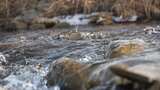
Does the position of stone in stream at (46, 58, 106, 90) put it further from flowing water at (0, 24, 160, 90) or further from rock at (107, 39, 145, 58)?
rock at (107, 39, 145, 58)

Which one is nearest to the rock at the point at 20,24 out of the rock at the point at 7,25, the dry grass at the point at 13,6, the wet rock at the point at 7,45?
the rock at the point at 7,25

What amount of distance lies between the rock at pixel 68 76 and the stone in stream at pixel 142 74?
93cm

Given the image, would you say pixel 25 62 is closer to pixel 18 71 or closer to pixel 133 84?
pixel 18 71

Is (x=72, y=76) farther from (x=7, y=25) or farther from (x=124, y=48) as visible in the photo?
(x=7, y=25)

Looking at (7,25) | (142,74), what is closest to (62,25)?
(7,25)

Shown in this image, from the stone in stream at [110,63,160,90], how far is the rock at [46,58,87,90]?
93cm

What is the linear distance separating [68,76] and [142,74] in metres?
1.82

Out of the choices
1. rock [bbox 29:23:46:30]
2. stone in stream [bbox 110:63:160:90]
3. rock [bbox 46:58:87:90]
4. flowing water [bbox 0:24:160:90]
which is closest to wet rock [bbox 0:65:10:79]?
flowing water [bbox 0:24:160:90]

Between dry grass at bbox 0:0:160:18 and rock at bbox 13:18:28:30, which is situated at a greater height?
dry grass at bbox 0:0:160:18

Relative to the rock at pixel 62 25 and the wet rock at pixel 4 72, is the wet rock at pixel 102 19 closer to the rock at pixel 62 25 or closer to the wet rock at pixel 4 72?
the rock at pixel 62 25

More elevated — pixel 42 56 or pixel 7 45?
pixel 42 56

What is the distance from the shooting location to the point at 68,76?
5953 mm

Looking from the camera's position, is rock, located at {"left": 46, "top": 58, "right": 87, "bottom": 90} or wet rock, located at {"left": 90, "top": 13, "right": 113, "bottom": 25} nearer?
rock, located at {"left": 46, "top": 58, "right": 87, "bottom": 90}

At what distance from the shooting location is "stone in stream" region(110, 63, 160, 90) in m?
4.27
